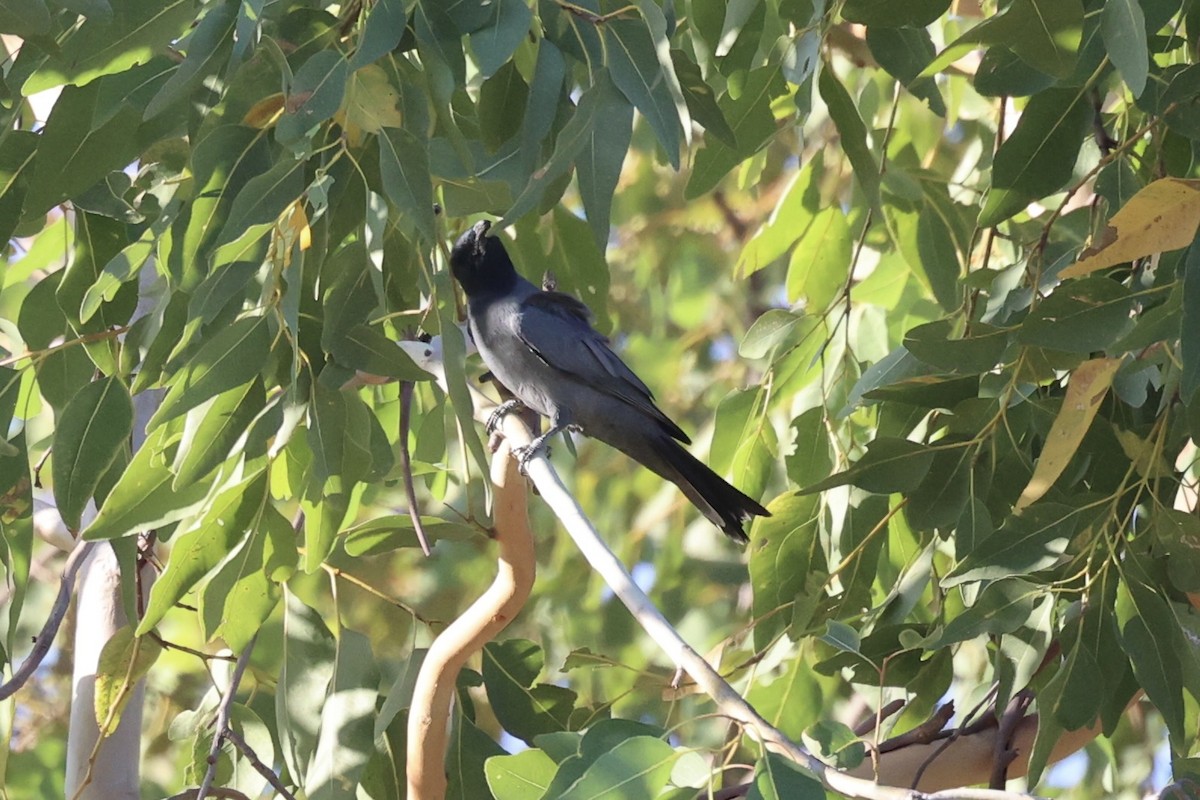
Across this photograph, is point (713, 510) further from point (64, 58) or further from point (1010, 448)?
point (64, 58)

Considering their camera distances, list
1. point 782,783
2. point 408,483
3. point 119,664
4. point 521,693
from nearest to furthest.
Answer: point 782,783, point 408,483, point 119,664, point 521,693

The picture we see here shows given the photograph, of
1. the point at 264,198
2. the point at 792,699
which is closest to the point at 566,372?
the point at 792,699

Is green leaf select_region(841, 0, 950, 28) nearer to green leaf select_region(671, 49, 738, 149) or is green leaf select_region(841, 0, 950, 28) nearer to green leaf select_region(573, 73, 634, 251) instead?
green leaf select_region(671, 49, 738, 149)

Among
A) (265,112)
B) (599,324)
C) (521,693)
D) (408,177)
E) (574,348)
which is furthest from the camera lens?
(574,348)

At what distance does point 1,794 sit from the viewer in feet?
7.96

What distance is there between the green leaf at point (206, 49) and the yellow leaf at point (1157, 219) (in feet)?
3.04

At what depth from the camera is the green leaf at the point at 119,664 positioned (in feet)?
7.11

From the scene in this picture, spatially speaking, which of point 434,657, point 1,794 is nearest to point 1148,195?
point 434,657

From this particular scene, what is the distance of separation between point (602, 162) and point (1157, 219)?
1.97 ft

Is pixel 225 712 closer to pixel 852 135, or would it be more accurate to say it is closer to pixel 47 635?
pixel 47 635

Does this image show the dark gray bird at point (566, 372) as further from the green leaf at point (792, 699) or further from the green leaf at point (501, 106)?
the green leaf at point (501, 106)

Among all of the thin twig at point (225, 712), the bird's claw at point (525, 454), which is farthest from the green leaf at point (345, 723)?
the bird's claw at point (525, 454)

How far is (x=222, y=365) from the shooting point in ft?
5.45

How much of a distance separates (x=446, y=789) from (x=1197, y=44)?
4.74 ft
